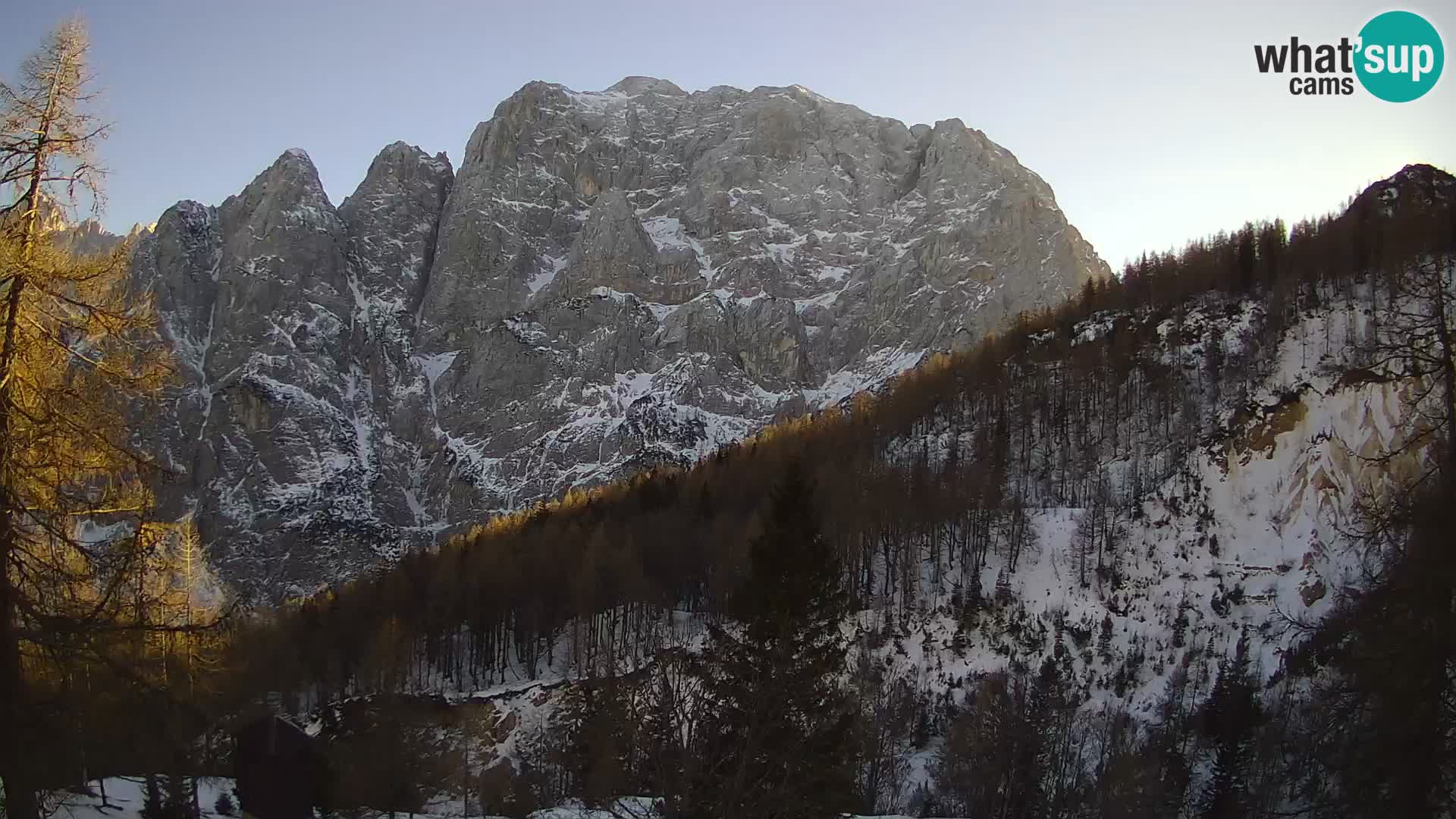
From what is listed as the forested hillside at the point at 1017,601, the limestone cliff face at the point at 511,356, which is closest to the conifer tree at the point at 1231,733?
the forested hillside at the point at 1017,601

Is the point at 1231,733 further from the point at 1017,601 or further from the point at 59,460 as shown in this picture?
the point at 59,460

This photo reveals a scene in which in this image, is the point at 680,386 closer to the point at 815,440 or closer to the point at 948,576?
the point at 815,440

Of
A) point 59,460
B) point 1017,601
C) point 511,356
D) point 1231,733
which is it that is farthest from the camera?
point 511,356

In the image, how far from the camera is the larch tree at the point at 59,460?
29.0ft

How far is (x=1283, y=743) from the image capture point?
39781 millimetres

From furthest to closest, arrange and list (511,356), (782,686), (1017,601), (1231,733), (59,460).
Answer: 1. (511,356)
2. (1017,601)
3. (1231,733)
4. (782,686)
5. (59,460)

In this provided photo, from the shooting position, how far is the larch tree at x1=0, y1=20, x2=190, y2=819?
29.0 feet

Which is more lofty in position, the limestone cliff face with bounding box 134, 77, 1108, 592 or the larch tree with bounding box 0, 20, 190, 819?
the limestone cliff face with bounding box 134, 77, 1108, 592

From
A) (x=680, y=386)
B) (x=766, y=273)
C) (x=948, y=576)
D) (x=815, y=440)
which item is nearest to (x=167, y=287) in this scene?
(x=680, y=386)

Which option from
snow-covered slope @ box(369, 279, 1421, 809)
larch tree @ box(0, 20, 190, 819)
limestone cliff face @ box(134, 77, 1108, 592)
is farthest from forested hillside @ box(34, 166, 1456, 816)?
limestone cliff face @ box(134, 77, 1108, 592)

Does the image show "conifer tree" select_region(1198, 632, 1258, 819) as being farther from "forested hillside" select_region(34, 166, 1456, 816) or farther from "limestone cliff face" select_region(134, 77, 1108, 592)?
"limestone cliff face" select_region(134, 77, 1108, 592)

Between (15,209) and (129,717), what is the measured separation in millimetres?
5538

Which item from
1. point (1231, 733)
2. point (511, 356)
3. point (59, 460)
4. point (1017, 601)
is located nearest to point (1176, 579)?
point (1017, 601)

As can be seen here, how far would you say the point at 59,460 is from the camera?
30.2 ft
